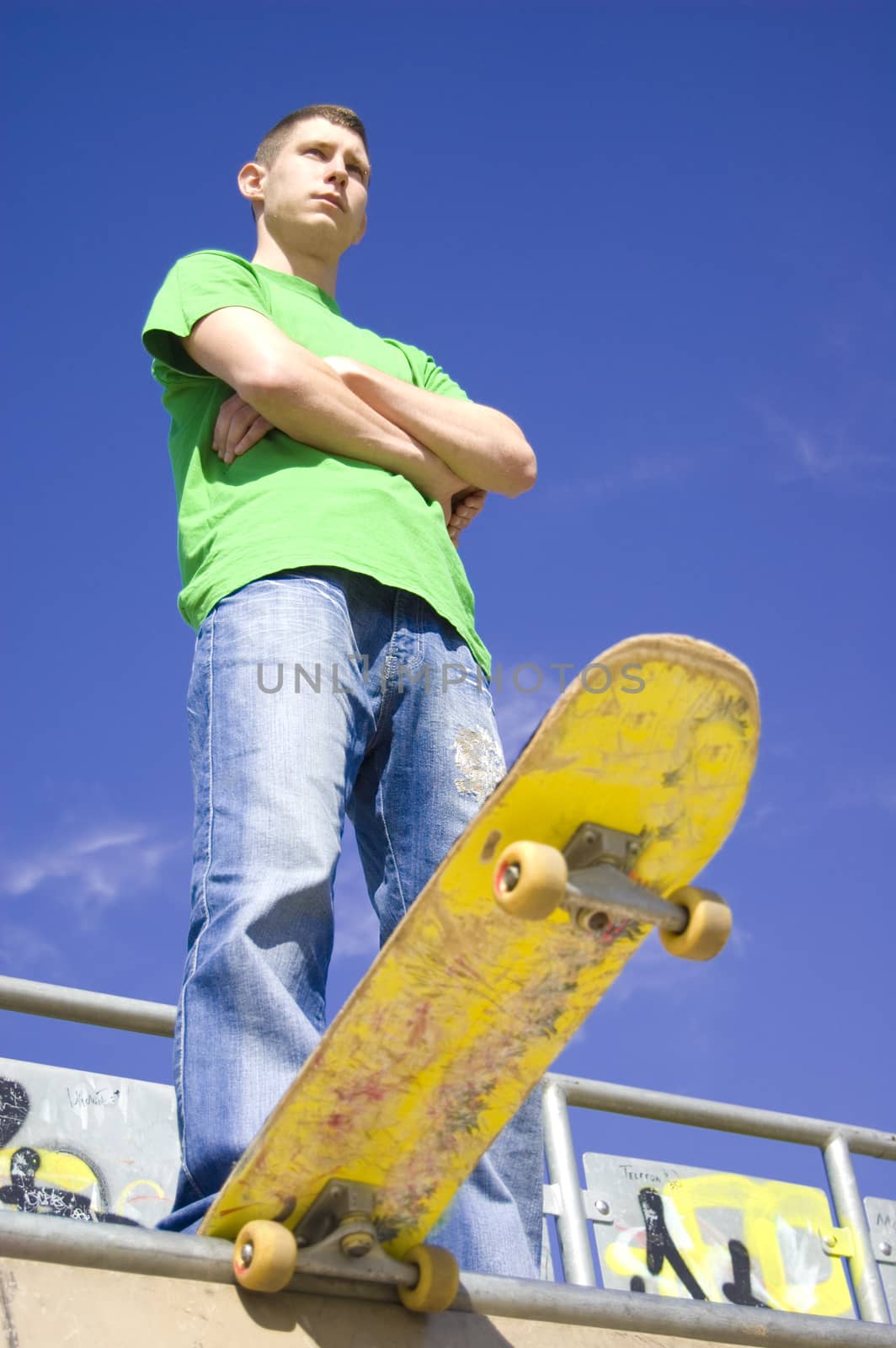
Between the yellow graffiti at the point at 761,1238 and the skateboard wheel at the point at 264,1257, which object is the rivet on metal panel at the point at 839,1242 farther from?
the skateboard wheel at the point at 264,1257

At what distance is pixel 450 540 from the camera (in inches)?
109

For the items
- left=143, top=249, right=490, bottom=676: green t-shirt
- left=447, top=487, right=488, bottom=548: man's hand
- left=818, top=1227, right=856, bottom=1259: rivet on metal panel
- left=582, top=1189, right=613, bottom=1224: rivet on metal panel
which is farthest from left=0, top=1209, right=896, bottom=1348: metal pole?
left=818, top=1227, right=856, bottom=1259: rivet on metal panel

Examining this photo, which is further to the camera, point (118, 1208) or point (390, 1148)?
point (118, 1208)

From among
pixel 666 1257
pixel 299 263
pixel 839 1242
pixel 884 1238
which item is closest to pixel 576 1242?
pixel 666 1257

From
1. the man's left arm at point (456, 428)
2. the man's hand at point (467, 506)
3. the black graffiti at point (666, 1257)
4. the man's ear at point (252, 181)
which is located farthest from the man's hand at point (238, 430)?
the black graffiti at point (666, 1257)

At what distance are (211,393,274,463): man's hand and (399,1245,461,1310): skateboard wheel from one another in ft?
4.71

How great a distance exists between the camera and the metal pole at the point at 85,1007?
10.7 feet

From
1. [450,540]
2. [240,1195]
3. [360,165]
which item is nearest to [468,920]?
[240,1195]

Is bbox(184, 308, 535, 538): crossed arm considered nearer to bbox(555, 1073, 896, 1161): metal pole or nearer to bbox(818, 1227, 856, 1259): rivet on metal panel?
bbox(555, 1073, 896, 1161): metal pole

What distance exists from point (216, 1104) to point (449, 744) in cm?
76

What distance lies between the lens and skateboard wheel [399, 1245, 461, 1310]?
5.75 feet

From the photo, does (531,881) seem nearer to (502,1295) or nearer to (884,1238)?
(502,1295)

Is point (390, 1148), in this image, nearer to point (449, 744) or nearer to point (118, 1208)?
point (449, 744)

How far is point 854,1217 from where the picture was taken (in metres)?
4.27
